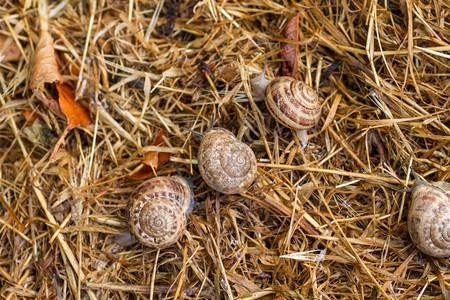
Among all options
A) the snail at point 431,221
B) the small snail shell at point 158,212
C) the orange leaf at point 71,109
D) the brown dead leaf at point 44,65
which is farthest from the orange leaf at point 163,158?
the snail at point 431,221

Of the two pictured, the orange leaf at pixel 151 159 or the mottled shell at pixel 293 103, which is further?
the orange leaf at pixel 151 159

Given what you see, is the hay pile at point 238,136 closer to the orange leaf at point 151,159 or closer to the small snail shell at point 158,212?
the orange leaf at point 151,159

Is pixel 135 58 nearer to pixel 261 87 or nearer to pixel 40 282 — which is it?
pixel 261 87

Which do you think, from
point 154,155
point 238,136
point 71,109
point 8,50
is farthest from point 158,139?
point 8,50

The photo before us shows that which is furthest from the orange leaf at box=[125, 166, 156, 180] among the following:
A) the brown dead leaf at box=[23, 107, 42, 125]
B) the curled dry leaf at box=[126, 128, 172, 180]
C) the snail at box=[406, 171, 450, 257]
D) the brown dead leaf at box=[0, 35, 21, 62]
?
the snail at box=[406, 171, 450, 257]

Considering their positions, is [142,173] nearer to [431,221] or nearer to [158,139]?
[158,139]

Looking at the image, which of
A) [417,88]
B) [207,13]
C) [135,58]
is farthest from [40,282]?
[417,88]

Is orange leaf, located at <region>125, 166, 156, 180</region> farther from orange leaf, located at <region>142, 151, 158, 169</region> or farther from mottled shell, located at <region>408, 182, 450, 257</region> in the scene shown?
mottled shell, located at <region>408, 182, 450, 257</region>
